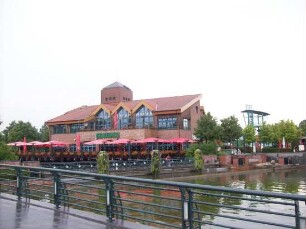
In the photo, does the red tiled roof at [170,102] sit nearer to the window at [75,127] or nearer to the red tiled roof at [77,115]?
the red tiled roof at [77,115]

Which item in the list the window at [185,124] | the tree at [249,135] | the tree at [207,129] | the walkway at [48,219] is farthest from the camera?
the tree at [249,135]

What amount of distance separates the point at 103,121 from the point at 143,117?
5887 mm

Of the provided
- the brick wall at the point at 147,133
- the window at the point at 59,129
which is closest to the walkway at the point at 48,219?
the brick wall at the point at 147,133

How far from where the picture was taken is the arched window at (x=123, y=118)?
4947cm

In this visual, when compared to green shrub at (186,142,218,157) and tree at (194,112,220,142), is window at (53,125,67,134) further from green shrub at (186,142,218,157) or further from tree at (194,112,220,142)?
green shrub at (186,142,218,157)

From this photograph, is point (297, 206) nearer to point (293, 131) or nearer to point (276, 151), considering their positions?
point (276, 151)

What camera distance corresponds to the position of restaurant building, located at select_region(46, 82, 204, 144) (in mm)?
46406

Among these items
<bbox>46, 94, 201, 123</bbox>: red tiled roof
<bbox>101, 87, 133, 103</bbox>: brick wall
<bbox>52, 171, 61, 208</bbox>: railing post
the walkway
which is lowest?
the walkway

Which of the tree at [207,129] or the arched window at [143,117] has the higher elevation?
the arched window at [143,117]

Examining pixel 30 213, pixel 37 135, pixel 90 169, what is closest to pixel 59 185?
pixel 30 213

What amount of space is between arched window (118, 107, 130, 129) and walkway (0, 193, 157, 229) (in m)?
40.3

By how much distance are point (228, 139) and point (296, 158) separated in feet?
30.6

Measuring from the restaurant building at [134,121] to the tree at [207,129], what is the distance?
232 cm

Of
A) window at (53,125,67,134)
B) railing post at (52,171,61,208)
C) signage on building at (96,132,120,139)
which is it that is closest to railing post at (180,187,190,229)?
railing post at (52,171,61,208)
